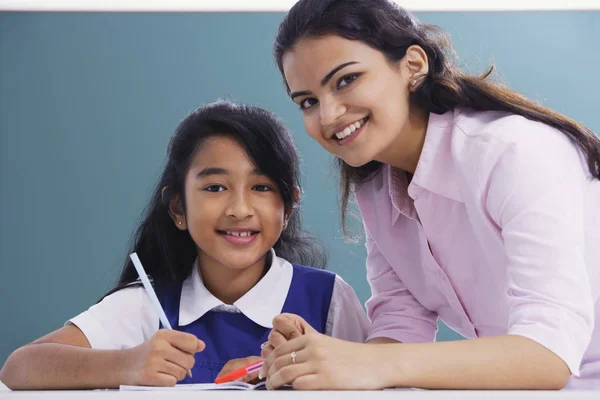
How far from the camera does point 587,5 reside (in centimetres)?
262

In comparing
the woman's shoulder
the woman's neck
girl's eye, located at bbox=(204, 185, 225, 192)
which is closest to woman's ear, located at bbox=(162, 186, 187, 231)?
girl's eye, located at bbox=(204, 185, 225, 192)

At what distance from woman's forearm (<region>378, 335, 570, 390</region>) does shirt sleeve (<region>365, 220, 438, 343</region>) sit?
0.41m

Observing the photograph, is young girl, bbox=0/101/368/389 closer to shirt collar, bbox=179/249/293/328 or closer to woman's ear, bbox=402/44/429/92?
shirt collar, bbox=179/249/293/328

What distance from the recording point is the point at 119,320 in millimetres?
1247

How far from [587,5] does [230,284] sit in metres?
1.87

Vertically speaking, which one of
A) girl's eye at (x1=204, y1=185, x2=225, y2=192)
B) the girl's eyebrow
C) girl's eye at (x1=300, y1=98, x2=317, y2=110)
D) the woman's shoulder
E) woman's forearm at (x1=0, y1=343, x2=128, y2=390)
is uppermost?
girl's eye at (x1=300, y1=98, x2=317, y2=110)

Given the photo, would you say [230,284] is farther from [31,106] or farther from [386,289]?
[31,106]

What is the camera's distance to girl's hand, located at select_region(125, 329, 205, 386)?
0.91m

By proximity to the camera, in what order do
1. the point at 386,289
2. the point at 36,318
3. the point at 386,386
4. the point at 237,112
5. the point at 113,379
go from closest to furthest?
the point at 386,386 < the point at 113,379 < the point at 386,289 < the point at 237,112 < the point at 36,318

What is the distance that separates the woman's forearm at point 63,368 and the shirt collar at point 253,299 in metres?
0.30

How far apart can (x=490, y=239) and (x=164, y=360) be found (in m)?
0.46

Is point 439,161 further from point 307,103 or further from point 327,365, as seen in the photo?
point 327,365

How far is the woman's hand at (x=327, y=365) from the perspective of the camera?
75cm

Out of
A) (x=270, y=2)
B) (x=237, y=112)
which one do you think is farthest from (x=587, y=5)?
(x=237, y=112)
